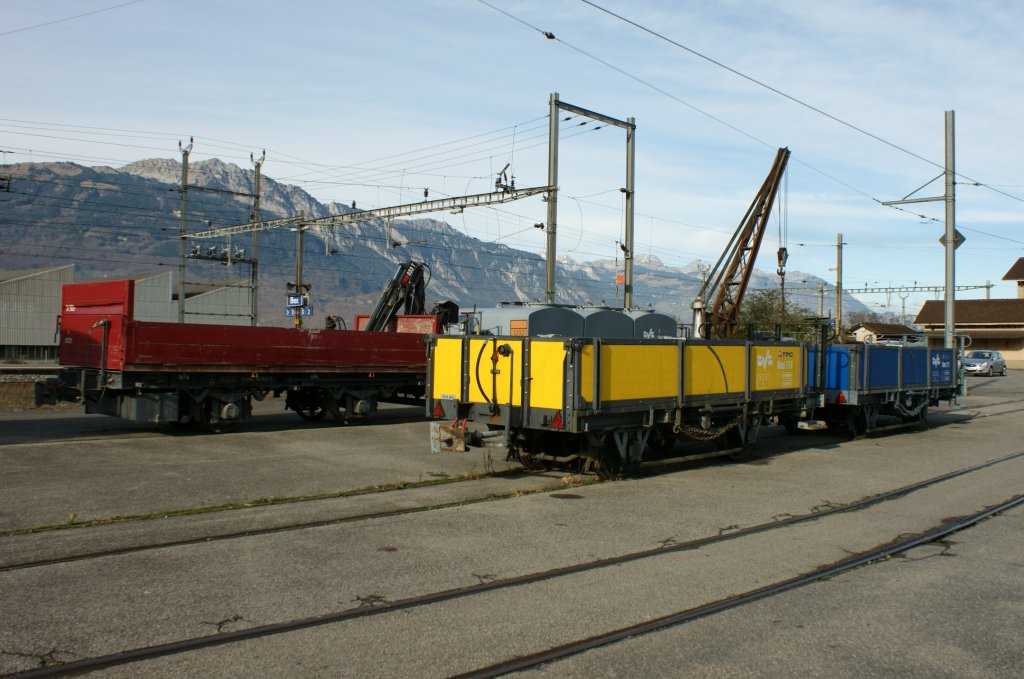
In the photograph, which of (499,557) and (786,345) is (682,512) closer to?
(499,557)

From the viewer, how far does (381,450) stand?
1405 centimetres

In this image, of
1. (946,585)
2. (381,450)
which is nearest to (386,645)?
(946,585)

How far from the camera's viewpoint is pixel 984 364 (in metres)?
48.5

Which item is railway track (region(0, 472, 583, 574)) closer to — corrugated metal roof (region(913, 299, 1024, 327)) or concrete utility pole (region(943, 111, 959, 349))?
concrete utility pole (region(943, 111, 959, 349))

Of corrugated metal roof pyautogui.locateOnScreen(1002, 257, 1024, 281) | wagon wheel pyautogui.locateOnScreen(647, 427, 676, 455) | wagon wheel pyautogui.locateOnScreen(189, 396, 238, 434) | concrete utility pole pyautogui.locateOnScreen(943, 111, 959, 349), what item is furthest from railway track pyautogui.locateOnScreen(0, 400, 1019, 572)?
corrugated metal roof pyautogui.locateOnScreen(1002, 257, 1024, 281)

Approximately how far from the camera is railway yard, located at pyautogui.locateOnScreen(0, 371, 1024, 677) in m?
4.92

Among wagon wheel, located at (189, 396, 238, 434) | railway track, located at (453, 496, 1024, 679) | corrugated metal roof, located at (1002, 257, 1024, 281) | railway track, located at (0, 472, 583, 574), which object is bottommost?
railway track, located at (453, 496, 1024, 679)

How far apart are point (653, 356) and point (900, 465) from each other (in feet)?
16.9

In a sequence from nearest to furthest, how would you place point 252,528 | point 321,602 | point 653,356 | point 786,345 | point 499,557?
1. point 321,602
2. point 499,557
3. point 252,528
4. point 653,356
5. point 786,345

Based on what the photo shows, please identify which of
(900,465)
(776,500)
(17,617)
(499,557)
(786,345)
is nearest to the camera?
(17,617)

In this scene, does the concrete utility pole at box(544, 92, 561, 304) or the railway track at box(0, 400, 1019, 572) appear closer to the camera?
the railway track at box(0, 400, 1019, 572)

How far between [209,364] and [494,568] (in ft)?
33.9

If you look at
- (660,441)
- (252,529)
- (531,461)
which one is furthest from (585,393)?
(252,529)

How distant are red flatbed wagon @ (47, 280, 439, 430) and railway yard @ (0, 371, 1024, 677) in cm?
211
